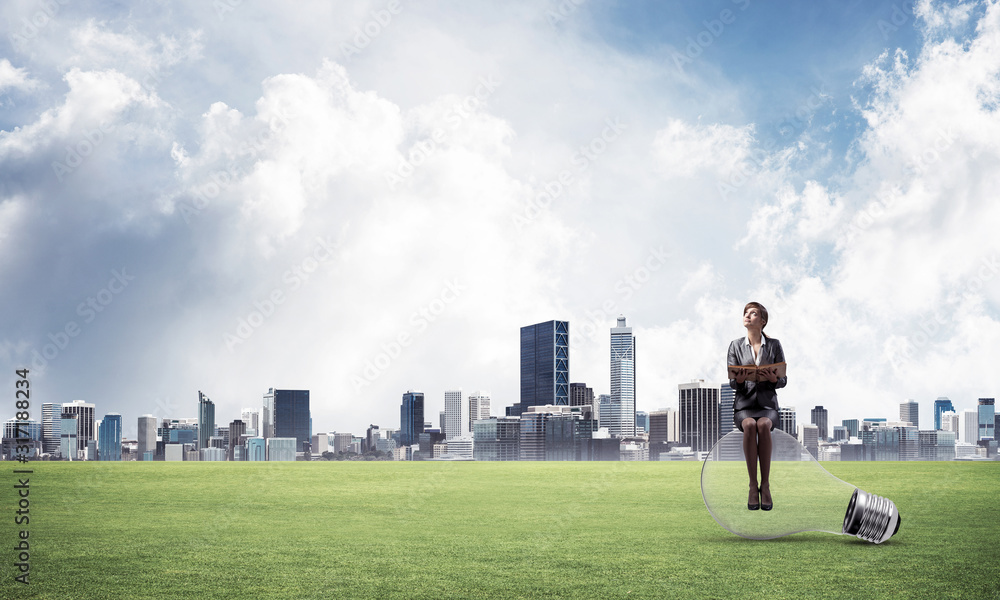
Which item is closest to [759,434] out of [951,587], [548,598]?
[951,587]

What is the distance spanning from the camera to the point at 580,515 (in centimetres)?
1606

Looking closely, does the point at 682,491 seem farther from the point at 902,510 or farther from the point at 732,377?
the point at 732,377

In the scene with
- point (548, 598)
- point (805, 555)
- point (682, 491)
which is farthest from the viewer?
point (682, 491)

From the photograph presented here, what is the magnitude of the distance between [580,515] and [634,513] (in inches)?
49.0

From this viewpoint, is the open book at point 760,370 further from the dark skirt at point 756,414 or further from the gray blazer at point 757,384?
the dark skirt at point 756,414

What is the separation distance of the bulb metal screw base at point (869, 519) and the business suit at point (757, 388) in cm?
177

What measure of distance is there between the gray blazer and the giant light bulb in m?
0.43

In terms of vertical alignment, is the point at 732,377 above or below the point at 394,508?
above

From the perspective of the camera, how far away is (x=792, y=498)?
1098cm

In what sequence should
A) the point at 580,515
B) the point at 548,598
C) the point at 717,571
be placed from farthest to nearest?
the point at 580,515
the point at 717,571
the point at 548,598

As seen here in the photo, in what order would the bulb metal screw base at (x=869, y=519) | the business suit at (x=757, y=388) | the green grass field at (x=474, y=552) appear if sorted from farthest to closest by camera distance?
the bulb metal screw base at (x=869, y=519)
the business suit at (x=757, y=388)
the green grass field at (x=474, y=552)

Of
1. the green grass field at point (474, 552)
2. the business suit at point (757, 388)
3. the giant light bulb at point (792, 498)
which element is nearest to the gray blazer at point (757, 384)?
the business suit at point (757, 388)

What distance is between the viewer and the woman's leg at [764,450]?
10.6 metres

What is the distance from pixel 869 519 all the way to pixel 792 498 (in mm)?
1134
